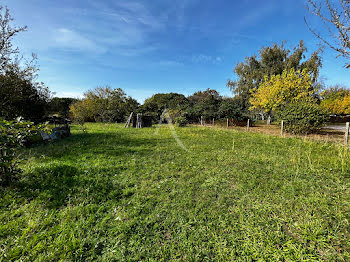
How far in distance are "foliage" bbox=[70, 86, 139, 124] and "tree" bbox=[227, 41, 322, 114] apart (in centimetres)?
1630

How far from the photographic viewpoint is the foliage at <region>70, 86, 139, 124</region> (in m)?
18.2

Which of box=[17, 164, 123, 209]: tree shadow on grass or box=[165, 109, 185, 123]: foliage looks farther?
box=[165, 109, 185, 123]: foliage

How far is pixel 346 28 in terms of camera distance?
2234 millimetres

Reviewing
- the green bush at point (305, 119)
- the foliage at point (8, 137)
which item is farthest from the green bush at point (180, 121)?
the foliage at point (8, 137)

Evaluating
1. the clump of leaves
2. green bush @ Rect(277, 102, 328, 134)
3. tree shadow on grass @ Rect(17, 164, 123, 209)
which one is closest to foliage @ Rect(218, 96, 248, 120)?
green bush @ Rect(277, 102, 328, 134)

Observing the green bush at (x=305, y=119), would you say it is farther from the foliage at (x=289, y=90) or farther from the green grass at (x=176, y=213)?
the green grass at (x=176, y=213)

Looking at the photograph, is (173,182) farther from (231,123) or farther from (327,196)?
(231,123)

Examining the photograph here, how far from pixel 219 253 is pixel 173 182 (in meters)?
1.61

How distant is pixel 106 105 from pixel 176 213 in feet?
63.3

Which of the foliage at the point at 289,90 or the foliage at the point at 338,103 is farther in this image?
the foliage at the point at 338,103

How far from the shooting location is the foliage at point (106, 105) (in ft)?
59.9

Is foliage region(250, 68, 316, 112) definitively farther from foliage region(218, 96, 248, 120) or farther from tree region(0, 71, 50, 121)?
tree region(0, 71, 50, 121)

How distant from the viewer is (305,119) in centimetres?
894

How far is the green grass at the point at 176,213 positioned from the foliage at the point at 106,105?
52.4 feet
